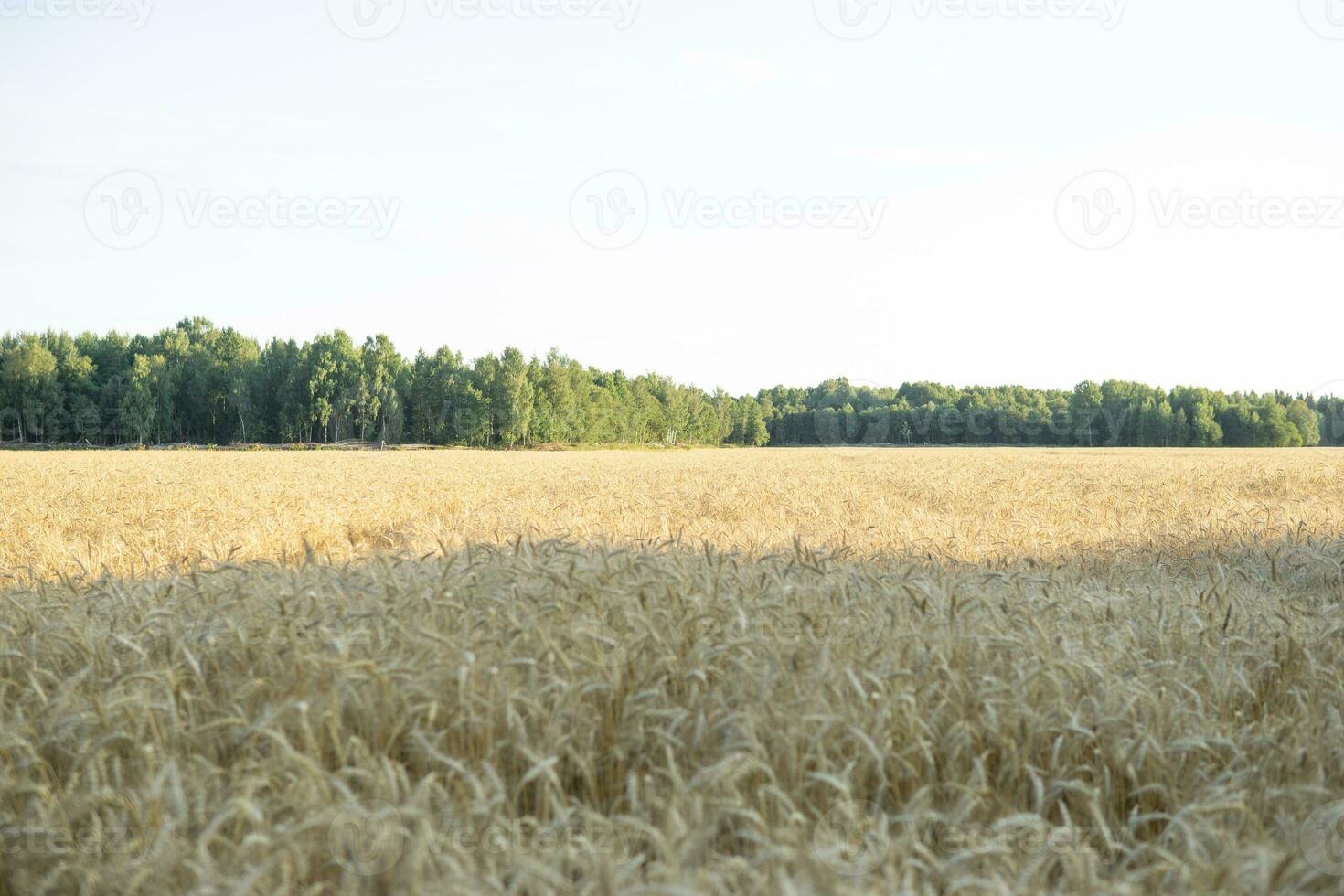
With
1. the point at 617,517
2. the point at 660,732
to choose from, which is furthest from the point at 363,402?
the point at 660,732

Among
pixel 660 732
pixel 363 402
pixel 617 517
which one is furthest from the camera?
pixel 363 402

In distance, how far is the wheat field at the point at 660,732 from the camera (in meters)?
2.32

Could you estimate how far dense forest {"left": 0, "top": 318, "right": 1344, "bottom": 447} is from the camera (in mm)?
100438

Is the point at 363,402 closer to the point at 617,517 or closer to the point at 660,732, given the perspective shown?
the point at 617,517

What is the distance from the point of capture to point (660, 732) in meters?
2.90

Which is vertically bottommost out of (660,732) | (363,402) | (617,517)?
(617,517)

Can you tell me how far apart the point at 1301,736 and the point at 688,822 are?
2.54m

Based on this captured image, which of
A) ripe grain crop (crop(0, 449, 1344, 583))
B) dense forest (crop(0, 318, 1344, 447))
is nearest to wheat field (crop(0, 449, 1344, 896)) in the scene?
ripe grain crop (crop(0, 449, 1344, 583))

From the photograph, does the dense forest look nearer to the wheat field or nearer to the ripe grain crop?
the ripe grain crop

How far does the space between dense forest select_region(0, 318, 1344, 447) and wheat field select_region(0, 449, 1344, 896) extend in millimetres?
95573

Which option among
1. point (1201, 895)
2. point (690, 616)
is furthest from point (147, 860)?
point (1201, 895)

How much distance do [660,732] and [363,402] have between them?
346ft

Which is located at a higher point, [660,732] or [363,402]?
[363,402]

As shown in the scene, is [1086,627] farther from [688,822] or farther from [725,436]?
[725,436]
